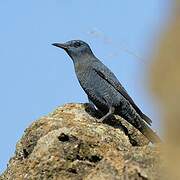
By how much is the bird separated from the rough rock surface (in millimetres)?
1281

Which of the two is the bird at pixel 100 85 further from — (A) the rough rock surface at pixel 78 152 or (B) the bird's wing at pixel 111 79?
(A) the rough rock surface at pixel 78 152

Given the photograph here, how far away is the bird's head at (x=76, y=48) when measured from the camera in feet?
36.9

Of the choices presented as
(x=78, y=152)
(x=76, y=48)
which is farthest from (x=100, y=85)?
(x=78, y=152)

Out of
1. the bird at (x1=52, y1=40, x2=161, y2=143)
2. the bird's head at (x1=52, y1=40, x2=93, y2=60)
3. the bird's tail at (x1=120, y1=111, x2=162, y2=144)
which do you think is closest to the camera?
the bird's tail at (x1=120, y1=111, x2=162, y2=144)

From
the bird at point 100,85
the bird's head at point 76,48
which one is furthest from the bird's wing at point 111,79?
the bird's head at point 76,48

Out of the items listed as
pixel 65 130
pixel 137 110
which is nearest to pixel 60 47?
pixel 137 110

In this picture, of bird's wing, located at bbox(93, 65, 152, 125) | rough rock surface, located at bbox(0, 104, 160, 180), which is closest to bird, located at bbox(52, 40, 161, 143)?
bird's wing, located at bbox(93, 65, 152, 125)

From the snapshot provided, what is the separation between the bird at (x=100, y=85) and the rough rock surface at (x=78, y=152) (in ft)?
4.20

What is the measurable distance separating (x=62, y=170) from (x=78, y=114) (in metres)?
2.40

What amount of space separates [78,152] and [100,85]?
13.8ft

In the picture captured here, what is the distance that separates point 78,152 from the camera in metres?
6.84

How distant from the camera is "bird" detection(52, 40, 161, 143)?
34.9 feet

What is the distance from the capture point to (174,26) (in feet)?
11.8

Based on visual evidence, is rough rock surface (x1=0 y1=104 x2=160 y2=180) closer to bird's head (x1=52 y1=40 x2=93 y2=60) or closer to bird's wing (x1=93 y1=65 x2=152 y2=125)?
bird's wing (x1=93 y1=65 x2=152 y2=125)
